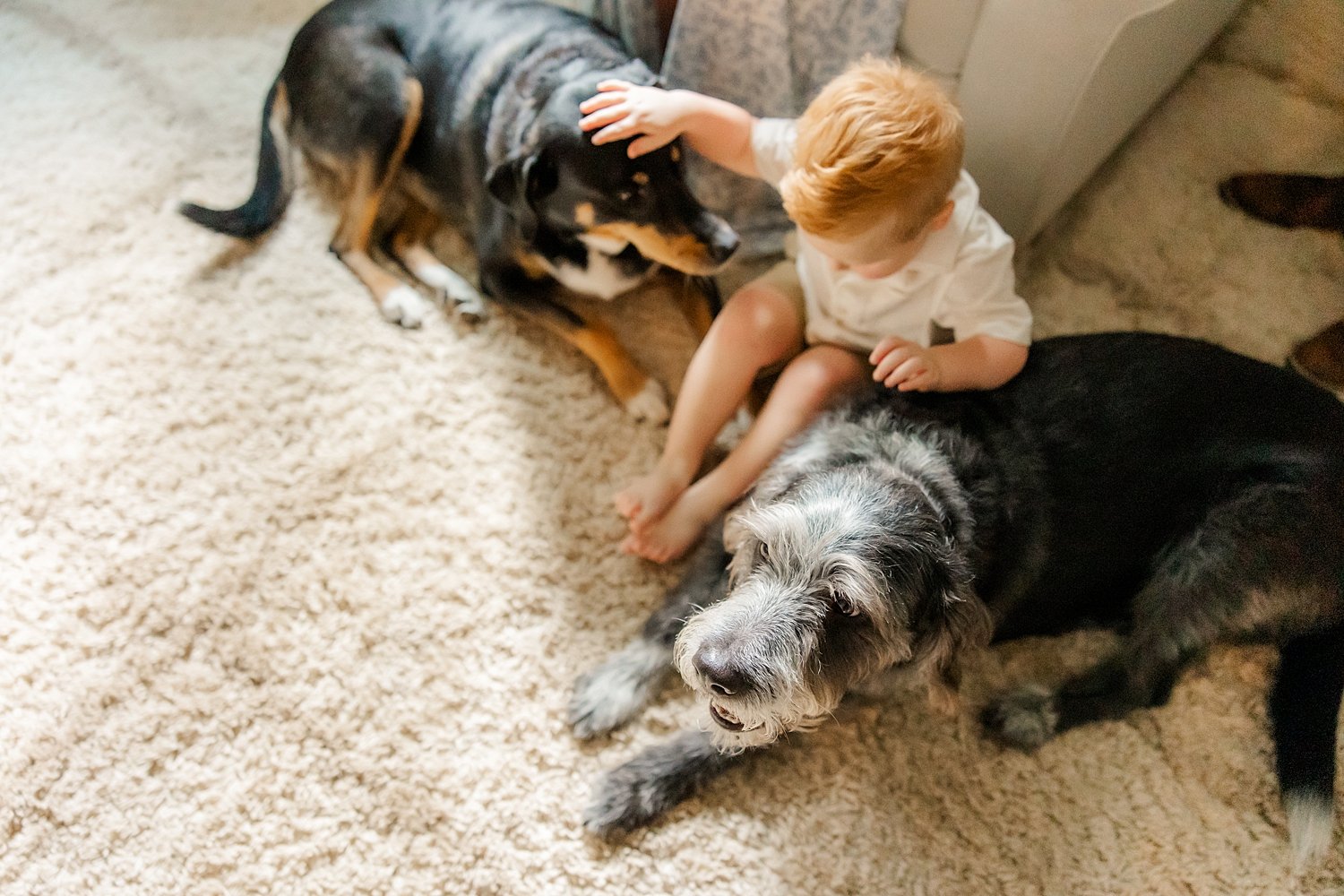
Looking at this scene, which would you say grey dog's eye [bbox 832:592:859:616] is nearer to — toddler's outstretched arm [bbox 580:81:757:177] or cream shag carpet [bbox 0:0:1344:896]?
cream shag carpet [bbox 0:0:1344:896]

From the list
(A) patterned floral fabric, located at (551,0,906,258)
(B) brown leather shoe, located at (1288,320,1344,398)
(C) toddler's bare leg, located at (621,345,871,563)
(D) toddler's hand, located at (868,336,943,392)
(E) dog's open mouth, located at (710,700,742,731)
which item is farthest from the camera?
(B) brown leather shoe, located at (1288,320,1344,398)

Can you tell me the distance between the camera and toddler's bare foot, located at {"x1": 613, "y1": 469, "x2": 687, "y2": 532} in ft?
5.45

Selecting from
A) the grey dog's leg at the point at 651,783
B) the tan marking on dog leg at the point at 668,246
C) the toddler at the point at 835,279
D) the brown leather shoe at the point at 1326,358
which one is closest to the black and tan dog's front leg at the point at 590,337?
the toddler at the point at 835,279

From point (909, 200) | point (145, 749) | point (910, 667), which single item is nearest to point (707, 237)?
point (909, 200)

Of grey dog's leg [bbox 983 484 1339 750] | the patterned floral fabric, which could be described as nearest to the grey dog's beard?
grey dog's leg [bbox 983 484 1339 750]

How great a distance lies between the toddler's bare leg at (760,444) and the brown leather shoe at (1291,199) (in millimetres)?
1072

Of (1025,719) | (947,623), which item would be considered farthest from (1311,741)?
(947,623)

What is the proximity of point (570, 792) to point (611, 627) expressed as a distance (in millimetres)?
308

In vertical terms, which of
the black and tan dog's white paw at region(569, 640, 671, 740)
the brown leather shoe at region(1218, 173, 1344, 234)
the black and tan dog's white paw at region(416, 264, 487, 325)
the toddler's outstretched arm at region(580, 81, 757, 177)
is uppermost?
the toddler's outstretched arm at region(580, 81, 757, 177)

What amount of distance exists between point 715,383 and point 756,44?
2.30 feet

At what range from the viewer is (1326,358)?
1.80 m

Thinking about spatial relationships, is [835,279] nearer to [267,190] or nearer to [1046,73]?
[1046,73]

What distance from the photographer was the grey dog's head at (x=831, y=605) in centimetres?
114

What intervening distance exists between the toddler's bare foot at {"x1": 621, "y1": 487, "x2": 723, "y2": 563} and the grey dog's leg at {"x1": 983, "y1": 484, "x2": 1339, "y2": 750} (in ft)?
2.08
